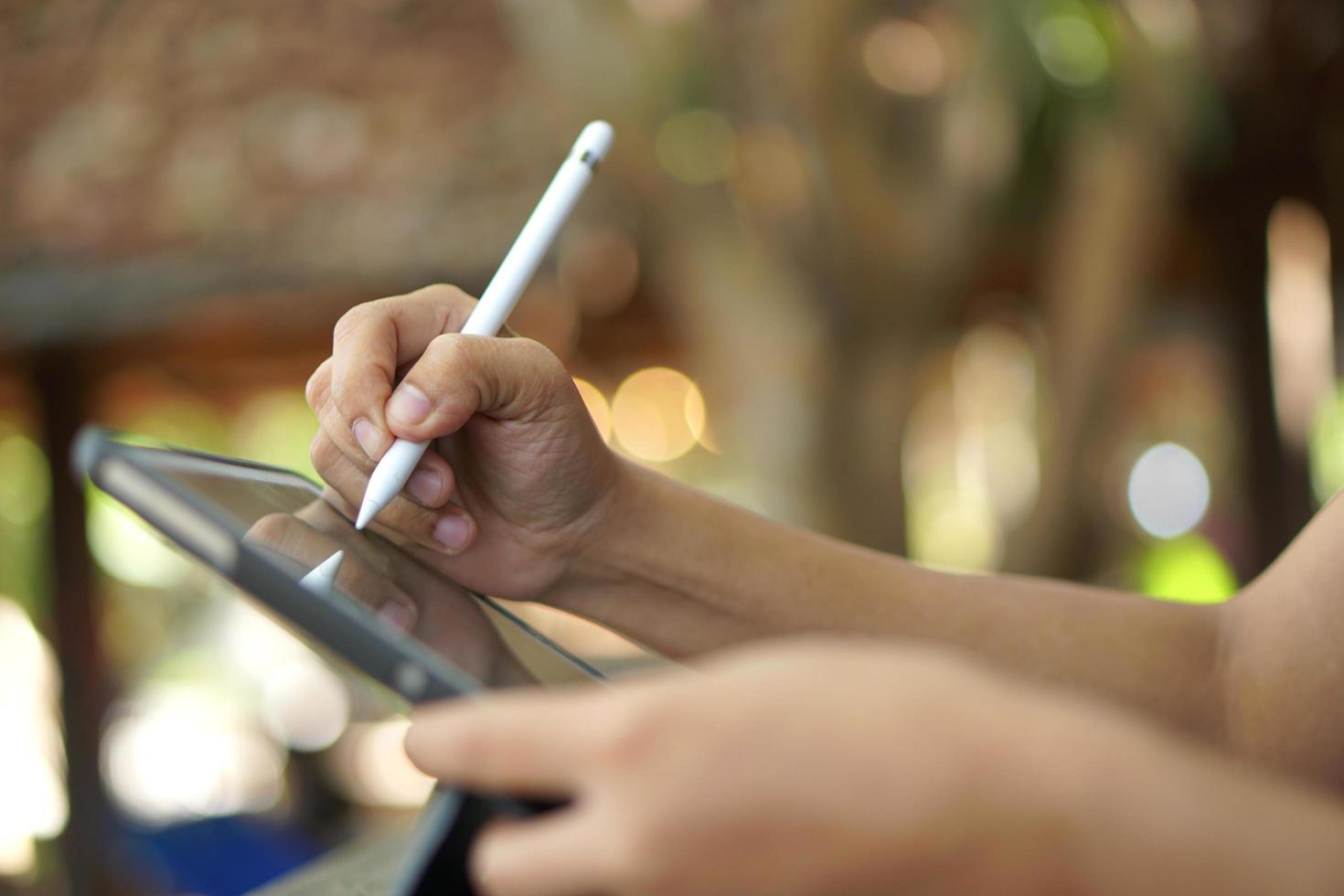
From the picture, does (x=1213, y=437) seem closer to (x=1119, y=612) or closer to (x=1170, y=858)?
(x=1119, y=612)

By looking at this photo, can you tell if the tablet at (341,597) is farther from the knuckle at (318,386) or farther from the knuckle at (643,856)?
the knuckle at (318,386)

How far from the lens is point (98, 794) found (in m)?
3.25

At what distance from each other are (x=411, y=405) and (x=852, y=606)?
0.92ft

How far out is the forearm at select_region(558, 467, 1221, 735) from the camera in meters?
0.66

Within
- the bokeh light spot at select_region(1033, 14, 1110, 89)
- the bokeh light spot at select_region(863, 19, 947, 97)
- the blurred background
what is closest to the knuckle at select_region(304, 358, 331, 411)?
the blurred background

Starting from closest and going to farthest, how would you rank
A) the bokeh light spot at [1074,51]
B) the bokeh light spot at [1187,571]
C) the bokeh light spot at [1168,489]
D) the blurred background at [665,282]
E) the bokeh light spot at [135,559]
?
the blurred background at [665,282], the bokeh light spot at [1074,51], the bokeh light spot at [1187,571], the bokeh light spot at [135,559], the bokeh light spot at [1168,489]

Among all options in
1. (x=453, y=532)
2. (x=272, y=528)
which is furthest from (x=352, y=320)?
(x=272, y=528)

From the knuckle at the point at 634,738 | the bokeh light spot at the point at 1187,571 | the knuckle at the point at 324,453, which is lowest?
the knuckle at the point at 634,738

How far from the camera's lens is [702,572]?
0.67m

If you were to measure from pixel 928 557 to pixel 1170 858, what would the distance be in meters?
3.46

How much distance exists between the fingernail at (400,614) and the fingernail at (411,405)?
0.19 metres

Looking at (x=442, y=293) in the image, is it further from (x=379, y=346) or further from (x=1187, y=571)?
(x=1187, y=571)

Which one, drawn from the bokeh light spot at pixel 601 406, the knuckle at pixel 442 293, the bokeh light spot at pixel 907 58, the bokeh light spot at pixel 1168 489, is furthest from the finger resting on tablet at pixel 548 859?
the bokeh light spot at pixel 1168 489

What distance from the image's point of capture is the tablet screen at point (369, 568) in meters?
0.36
